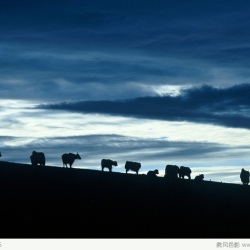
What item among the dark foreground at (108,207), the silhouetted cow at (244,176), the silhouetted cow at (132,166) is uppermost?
the silhouetted cow at (132,166)

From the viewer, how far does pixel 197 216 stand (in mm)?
33906

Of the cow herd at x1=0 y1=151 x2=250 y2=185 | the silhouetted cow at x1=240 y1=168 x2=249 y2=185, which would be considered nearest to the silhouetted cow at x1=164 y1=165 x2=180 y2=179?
the cow herd at x1=0 y1=151 x2=250 y2=185

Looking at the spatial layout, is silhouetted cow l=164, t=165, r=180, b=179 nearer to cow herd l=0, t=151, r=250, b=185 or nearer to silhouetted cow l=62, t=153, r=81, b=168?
cow herd l=0, t=151, r=250, b=185

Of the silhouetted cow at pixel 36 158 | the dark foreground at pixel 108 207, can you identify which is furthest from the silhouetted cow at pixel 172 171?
the silhouetted cow at pixel 36 158

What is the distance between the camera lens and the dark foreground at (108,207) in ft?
87.1

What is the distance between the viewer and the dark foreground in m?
26.5

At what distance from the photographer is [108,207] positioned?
3322 centimetres

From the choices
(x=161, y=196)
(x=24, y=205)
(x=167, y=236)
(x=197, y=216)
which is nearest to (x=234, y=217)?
(x=197, y=216)

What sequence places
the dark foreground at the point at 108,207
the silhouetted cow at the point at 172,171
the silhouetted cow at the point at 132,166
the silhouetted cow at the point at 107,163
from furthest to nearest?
1. the silhouetted cow at the point at 132,166
2. the silhouetted cow at the point at 172,171
3. the silhouetted cow at the point at 107,163
4. the dark foreground at the point at 108,207

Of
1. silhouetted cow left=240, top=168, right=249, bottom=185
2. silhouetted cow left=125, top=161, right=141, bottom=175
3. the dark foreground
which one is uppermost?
silhouetted cow left=125, top=161, right=141, bottom=175

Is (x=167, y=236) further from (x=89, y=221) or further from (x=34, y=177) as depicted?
(x=34, y=177)

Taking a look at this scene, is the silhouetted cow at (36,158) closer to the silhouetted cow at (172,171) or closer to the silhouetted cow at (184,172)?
the silhouetted cow at (172,171)

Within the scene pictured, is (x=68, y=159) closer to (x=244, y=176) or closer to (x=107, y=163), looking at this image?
(x=107, y=163)

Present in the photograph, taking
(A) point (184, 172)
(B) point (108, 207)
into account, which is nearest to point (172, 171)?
(A) point (184, 172)
